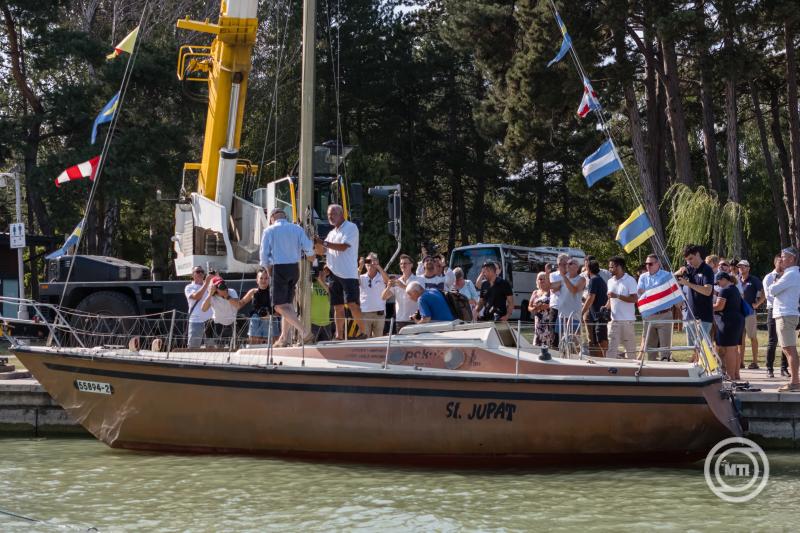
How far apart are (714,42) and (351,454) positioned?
57.7 feet

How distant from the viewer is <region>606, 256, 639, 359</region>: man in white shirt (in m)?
12.1

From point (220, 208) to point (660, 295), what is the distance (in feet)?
26.4

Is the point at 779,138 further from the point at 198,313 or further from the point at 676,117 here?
the point at 198,313

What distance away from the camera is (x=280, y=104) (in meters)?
35.8

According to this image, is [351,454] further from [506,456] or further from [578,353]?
[578,353]

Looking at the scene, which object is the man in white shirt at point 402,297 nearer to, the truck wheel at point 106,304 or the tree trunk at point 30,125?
the truck wheel at point 106,304

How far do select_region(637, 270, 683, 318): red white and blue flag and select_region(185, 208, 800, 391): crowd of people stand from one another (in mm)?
25

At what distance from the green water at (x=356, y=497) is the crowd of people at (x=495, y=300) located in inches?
57.1

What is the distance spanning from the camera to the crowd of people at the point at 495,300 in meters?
10.5

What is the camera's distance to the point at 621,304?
503 inches

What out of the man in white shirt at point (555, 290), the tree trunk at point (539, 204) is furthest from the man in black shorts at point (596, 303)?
the tree trunk at point (539, 204)

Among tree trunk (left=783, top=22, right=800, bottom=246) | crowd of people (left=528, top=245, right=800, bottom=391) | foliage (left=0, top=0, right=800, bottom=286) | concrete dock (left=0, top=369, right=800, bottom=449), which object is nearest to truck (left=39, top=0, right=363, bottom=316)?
concrete dock (left=0, top=369, right=800, bottom=449)

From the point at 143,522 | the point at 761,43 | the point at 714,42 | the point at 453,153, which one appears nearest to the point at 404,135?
the point at 453,153

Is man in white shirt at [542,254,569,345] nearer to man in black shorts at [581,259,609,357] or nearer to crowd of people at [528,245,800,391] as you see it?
crowd of people at [528,245,800,391]
